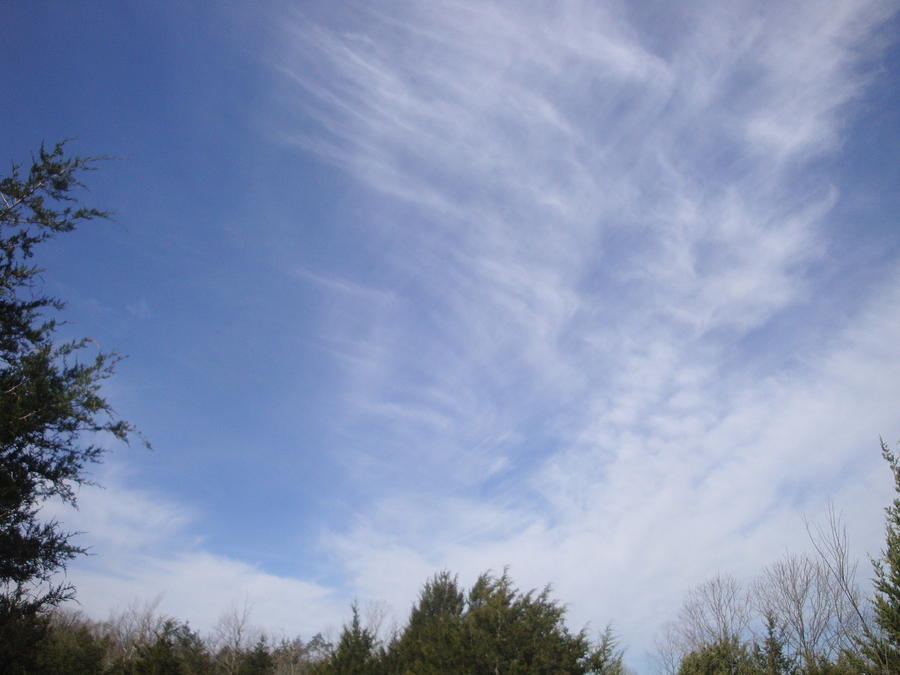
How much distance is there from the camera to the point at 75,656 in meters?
24.9

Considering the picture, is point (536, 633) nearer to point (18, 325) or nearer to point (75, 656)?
point (18, 325)

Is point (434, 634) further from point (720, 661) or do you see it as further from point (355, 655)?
point (720, 661)

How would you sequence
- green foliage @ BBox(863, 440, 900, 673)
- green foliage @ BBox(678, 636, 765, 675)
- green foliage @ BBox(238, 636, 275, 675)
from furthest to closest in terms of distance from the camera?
green foliage @ BBox(238, 636, 275, 675), green foliage @ BBox(678, 636, 765, 675), green foliage @ BBox(863, 440, 900, 673)

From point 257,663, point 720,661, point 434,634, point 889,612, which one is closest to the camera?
point 889,612

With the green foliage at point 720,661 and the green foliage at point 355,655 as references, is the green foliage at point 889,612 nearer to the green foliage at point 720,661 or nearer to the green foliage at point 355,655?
the green foliage at point 720,661

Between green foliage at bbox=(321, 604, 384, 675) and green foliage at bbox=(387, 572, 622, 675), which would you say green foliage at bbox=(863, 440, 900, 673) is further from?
green foliage at bbox=(321, 604, 384, 675)

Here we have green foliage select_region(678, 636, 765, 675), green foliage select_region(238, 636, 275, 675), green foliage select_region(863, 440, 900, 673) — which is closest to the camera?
green foliage select_region(863, 440, 900, 673)

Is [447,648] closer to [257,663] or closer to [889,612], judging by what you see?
[889,612]

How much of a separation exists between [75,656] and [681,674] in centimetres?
2906

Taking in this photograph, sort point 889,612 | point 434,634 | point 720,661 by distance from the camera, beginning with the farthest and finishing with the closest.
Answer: point 720,661 → point 434,634 → point 889,612

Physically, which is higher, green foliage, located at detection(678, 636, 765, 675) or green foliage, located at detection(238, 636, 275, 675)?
green foliage, located at detection(678, 636, 765, 675)

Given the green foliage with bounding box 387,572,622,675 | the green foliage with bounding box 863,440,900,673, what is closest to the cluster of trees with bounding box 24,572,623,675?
the green foliage with bounding box 387,572,622,675

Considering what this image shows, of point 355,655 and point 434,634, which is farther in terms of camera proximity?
point 355,655

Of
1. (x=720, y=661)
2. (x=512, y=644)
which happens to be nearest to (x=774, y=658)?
(x=720, y=661)
